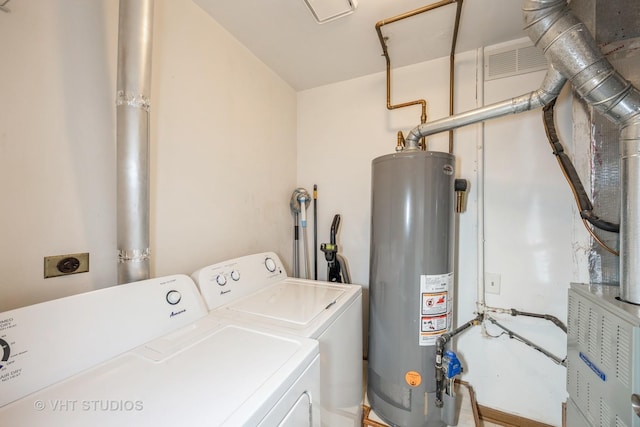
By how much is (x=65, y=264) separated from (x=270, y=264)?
0.89 meters

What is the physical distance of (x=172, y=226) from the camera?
113 centimetres

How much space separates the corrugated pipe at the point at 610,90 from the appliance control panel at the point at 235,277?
155 cm

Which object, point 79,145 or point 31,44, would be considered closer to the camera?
point 31,44

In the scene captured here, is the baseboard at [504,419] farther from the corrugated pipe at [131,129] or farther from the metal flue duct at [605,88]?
the corrugated pipe at [131,129]

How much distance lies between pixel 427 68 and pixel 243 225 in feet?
5.57

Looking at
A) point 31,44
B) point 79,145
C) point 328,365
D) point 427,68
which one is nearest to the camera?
point 31,44

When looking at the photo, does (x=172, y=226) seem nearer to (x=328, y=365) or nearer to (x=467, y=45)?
(x=328, y=365)

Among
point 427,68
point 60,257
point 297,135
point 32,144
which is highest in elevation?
point 427,68

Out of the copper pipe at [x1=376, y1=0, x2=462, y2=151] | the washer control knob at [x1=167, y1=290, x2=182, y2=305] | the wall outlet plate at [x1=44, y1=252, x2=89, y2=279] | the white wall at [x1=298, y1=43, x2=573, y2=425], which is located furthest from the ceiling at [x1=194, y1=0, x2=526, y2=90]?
the washer control knob at [x1=167, y1=290, x2=182, y2=305]

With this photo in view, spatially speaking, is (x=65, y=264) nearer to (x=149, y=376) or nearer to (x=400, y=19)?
(x=149, y=376)

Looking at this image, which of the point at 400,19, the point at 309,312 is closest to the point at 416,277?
the point at 309,312

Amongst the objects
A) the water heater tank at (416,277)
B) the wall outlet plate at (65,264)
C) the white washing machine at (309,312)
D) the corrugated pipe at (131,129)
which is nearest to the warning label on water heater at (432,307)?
the water heater tank at (416,277)

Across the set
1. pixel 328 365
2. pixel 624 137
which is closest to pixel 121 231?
pixel 328 365

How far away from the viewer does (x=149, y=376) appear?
62 cm
